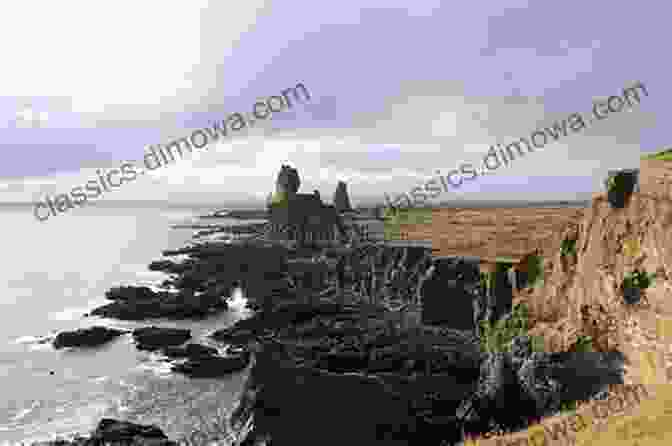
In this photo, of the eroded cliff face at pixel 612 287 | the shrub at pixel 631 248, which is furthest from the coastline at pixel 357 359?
the shrub at pixel 631 248

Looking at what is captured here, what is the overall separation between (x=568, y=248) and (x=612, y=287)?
6527 millimetres

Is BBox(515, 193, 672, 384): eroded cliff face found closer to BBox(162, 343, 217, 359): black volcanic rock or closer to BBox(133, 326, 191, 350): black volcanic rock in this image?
BBox(162, 343, 217, 359): black volcanic rock

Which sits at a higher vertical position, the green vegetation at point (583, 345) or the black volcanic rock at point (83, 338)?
the green vegetation at point (583, 345)

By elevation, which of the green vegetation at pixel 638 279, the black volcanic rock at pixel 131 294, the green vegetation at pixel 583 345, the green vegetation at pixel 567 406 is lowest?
the black volcanic rock at pixel 131 294

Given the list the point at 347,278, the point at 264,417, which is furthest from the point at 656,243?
the point at 347,278

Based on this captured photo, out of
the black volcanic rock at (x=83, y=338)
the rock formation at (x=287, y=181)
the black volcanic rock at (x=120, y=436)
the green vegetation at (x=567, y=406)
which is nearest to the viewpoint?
the green vegetation at (x=567, y=406)

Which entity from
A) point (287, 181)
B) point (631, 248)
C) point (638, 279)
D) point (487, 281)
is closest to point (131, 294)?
point (487, 281)

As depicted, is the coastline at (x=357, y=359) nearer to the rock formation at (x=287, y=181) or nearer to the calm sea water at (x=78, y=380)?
the calm sea water at (x=78, y=380)

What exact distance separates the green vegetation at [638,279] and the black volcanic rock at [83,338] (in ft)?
154

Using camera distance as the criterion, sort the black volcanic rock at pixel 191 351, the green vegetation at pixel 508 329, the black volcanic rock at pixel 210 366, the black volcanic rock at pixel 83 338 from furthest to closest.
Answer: the black volcanic rock at pixel 83 338
the black volcanic rock at pixel 191 351
the black volcanic rock at pixel 210 366
the green vegetation at pixel 508 329

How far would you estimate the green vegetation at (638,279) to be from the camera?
806 inches

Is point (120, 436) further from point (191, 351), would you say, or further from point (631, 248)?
point (631, 248)

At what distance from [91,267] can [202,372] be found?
79.4m

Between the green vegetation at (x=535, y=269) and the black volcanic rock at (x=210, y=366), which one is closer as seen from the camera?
the green vegetation at (x=535, y=269)
